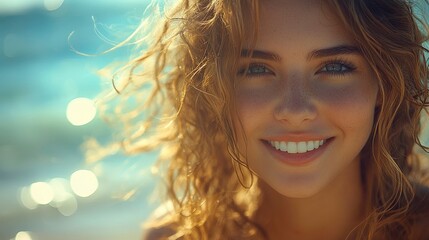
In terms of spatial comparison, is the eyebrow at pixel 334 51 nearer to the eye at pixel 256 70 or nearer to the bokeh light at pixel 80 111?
the eye at pixel 256 70

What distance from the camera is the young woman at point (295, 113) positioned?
10.2ft

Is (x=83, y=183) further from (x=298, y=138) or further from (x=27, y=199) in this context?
(x=298, y=138)

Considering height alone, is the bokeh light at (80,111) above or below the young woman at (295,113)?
above

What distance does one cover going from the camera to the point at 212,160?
→ 12.3 feet

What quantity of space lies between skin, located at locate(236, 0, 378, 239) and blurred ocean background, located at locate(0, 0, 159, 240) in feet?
3.18

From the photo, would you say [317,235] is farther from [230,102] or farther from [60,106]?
[60,106]

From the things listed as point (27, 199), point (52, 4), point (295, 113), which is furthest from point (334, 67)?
point (52, 4)

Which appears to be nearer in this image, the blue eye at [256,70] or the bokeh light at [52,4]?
the blue eye at [256,70]

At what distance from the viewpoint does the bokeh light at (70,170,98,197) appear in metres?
6.33

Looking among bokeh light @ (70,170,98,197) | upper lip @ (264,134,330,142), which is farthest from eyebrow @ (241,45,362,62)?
bokeh light @ (70,170,98,197)

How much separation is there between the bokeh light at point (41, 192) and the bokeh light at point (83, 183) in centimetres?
18

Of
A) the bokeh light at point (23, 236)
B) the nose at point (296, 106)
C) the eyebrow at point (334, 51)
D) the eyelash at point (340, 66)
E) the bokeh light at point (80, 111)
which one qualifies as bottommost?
the nose at point (296, 106)

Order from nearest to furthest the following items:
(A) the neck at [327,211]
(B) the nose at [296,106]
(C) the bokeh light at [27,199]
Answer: (B) the nose at [296,106], (A) the neck at [327,211], (C) the bokeh light at [27,199]

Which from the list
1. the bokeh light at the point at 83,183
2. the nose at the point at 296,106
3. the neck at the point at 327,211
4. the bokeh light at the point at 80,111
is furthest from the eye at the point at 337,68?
the bokeh light at the point at 80,111
